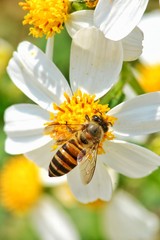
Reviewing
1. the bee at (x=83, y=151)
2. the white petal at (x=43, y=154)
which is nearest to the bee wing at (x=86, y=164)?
the bee at (x=83, y=151)

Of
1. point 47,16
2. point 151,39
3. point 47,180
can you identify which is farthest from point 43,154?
point 47,180

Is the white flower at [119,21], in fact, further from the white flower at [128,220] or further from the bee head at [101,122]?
the white flower at [128,220]

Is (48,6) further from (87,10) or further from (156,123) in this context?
(156,123)

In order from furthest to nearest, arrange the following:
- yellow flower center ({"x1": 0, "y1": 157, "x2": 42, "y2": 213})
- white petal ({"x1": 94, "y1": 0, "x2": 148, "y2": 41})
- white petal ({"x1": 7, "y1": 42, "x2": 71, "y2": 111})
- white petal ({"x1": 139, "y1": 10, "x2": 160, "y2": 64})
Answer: yellow flower center ({"x1": 0, "y1": 157, "x2": 42, "y2": 213}) < white petal ({"x1": 139, "y1": 10, "x2": 160, "y2": 64}) < white petal ({"x1": 7, "y1": 42, "x2": 71, "y2": 111}) < white petal ({"x1": 94, "y1": 0, "x2": 148, "y2": 41})

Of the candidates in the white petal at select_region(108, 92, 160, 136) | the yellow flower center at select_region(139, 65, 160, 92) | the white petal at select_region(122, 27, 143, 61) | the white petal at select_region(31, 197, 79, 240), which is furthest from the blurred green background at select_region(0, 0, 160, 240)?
the white petal at select_region(122, 27, 143, 61)

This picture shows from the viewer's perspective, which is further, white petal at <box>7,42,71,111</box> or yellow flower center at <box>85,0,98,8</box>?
white petal at <box>7,42,71,111</box>

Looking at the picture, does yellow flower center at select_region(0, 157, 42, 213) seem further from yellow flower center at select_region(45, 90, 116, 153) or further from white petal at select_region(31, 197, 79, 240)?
yellow flower center at select_region(45, 90, 116, 153)

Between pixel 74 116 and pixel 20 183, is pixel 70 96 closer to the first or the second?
pixel 74 116
